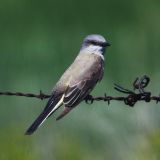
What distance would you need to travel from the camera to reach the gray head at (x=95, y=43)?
1043 cm

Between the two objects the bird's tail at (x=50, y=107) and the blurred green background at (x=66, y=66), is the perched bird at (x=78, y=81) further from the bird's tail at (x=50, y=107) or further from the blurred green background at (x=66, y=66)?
the blurred green background at (x=66, y=66)

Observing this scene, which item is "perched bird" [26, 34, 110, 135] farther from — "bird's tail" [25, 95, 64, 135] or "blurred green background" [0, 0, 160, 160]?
"blurred green background" [0, 0, 160, 160]

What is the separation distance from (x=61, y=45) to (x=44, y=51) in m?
0.33

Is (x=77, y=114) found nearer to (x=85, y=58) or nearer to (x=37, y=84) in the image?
(x=37, y=84)

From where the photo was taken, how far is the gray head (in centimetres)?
1043

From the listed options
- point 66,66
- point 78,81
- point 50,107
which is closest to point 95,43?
point 78,81

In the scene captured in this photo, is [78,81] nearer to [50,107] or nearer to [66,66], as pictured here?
[50,107]

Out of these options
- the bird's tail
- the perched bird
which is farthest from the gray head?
the bird's tail

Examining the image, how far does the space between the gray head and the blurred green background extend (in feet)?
2.58

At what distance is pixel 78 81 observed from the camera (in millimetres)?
9820

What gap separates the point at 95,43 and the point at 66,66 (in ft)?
12.4

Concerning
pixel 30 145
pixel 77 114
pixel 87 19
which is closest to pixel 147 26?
pixel 87 19

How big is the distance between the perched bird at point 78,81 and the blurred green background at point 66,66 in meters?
0.78

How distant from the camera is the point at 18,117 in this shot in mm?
11789
